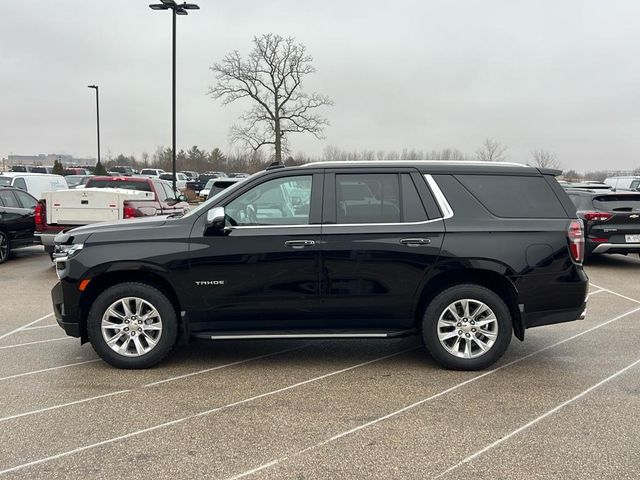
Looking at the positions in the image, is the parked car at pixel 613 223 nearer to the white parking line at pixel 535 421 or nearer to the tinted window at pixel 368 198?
the white parking line at pixel 535 421

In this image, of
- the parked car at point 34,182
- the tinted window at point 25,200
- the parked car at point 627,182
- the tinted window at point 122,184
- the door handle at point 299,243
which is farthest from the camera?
the parked car at point 627,182

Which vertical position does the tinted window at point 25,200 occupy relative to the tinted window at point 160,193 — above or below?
below

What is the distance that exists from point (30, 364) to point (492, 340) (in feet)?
14.0

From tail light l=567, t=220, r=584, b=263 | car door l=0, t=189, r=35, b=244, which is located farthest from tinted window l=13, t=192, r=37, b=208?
tail light l=567, t=220, r=584, b=263

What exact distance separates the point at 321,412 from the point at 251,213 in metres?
1.88

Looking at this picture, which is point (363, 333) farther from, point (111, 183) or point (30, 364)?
point (111, 183)

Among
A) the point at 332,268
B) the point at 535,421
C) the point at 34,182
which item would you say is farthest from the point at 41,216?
the point at 535,421

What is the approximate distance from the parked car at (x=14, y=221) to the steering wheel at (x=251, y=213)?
869 cm

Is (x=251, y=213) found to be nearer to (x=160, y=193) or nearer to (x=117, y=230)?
(x=117, y=230)

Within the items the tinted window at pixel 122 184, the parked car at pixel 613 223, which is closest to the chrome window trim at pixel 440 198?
the parked car at pixel 613 223

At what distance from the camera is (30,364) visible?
519 centimetres

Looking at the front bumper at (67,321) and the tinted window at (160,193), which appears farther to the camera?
the tinted window at (160,193)

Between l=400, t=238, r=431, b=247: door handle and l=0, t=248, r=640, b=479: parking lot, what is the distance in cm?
117

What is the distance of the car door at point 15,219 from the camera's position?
11555mm
